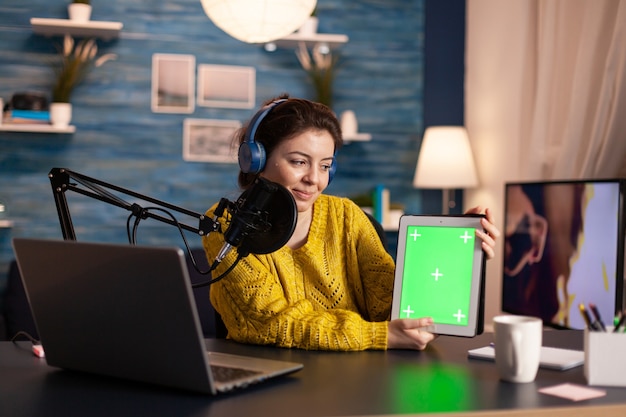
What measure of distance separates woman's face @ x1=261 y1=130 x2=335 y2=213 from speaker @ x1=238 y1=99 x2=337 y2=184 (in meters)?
0.04

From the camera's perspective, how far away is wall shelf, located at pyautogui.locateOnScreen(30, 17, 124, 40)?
399 centimetres

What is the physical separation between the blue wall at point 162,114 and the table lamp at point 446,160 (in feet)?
1.34

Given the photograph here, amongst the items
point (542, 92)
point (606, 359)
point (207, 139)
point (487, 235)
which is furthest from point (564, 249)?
point (207, 139)

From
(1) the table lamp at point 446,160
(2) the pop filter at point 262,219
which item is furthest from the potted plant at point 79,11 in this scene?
(2) the pop filter at point 262,219

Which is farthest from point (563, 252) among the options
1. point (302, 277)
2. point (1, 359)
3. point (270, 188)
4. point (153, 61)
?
point (153, 61)

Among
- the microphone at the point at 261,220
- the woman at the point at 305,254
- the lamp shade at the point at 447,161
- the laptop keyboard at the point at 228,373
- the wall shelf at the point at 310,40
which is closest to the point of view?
the laptop keyboard at the point at 228,373

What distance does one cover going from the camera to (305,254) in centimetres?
188

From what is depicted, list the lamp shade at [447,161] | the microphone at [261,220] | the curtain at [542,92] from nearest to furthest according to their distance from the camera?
1. the microphone at [261,220]
2. the curtain at [542,92]
3. the lamp shade at [447,161]

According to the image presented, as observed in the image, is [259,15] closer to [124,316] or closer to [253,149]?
[253,149]

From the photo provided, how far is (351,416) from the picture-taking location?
3.37 feet

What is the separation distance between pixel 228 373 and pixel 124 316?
175mm

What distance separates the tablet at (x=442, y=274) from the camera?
1.53m

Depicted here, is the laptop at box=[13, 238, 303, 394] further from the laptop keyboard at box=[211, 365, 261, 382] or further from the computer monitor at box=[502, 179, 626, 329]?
the computer monitor at box=[502, 179, 626, 329]

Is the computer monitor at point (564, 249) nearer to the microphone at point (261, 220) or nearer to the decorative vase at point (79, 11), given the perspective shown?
the microphone at point (261, 220)
